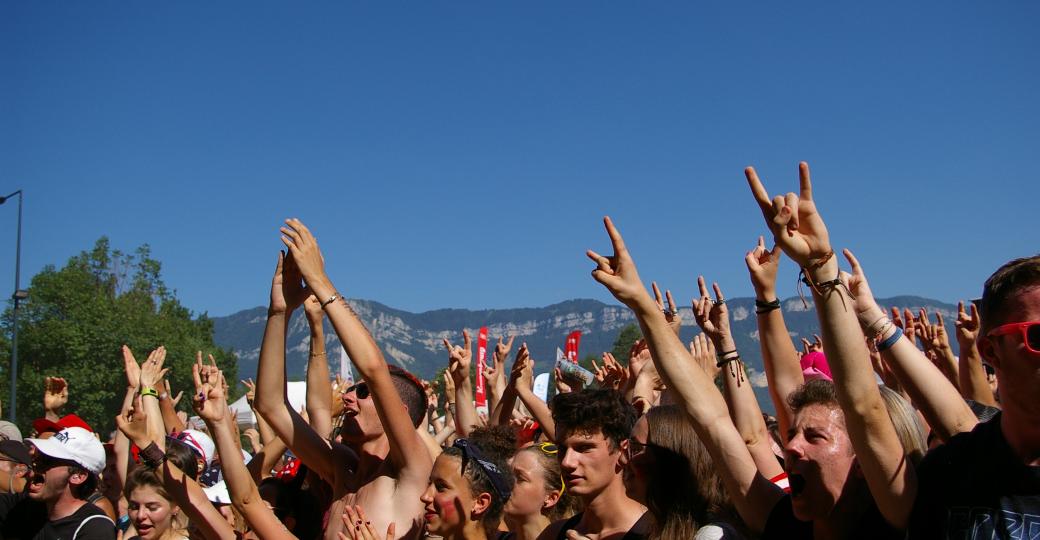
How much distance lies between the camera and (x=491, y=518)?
169 inches

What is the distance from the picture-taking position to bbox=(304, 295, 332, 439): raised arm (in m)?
5.12

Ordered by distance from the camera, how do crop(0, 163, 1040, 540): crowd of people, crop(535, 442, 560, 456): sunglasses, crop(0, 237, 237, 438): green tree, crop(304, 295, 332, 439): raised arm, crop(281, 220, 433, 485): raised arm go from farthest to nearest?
crop(0, 237, 237, 438): green tree → crop(304, 295, 332, 439): raised arm → crop(535, 442, 560, 456): sunglasses → crop(281, 220, 433, 485): raised arm → crop(0, 163, 1040, 540): crowd of people

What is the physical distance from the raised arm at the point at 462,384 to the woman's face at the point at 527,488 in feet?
5.89

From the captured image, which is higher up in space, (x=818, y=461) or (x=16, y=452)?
(x=16, y=452)

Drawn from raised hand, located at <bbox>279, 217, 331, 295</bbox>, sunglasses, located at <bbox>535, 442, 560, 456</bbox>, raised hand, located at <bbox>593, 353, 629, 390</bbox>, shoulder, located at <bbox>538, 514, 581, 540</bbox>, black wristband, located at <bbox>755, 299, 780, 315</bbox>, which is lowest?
shoulder, located at <bbox>538, 514, 581, 540</bbox>

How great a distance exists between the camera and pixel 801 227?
8.14 ft

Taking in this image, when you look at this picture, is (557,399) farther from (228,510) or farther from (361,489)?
(228,510)

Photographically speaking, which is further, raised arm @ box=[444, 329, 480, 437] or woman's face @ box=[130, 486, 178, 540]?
raised arm @ box=[444, 329, 480, 437]

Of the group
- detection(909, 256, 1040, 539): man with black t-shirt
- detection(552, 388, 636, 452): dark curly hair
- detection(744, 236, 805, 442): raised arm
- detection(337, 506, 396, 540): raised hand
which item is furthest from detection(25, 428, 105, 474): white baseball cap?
detection(909, 256, 1040, 539): man with black t-shirt

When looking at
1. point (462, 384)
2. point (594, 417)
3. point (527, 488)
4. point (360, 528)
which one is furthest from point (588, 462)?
point (462, 384)

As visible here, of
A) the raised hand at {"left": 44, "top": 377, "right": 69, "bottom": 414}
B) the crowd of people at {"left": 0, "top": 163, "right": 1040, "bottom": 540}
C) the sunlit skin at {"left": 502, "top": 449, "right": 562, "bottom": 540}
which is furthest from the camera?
the raised hand at {"left": 44, "top": 377, "right": 69, "bottom": 414}

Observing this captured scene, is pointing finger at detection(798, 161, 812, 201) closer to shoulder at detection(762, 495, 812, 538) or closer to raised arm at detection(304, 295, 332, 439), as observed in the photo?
shoulder at detection(762, 495, 812, 538)

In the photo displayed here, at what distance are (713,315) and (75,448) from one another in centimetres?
378

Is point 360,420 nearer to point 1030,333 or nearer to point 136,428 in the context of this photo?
point 136,428
